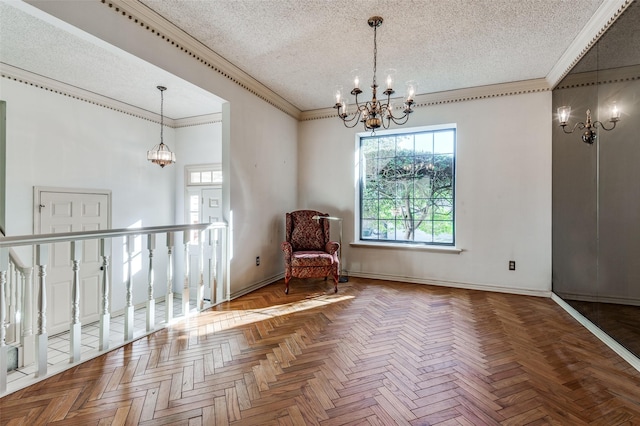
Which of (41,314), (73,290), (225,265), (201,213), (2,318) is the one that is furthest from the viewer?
(201,213)

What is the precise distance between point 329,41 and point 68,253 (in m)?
4.54

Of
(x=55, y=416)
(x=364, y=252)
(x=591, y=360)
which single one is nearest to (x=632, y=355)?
(x=591, y=360)

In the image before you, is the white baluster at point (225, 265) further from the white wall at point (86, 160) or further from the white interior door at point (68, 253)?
the white wall at point (86, 160)

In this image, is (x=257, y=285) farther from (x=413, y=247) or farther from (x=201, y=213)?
(x=413, y=247)

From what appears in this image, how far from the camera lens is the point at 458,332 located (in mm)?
2656

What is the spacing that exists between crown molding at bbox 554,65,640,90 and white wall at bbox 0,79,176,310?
6.12 m

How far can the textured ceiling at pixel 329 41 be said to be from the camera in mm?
2449

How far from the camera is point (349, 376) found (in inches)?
77.5

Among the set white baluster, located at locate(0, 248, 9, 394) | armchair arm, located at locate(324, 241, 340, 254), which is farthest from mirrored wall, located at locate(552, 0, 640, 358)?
white baluster, located at locate(0, 248, 9, 394)

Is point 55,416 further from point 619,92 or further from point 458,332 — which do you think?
point 619,92

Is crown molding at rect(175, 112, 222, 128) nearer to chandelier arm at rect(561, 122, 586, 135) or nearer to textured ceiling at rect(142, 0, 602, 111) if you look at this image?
textured ceiling at rect(142, 0, 602, 111)

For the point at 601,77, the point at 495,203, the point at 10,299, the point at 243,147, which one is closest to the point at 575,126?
the point at 601,77

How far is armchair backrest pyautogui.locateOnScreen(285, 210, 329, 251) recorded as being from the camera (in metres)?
4.46

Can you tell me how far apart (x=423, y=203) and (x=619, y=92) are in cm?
249
